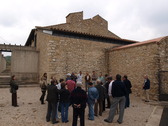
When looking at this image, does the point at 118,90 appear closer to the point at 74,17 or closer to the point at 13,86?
the point at 13,86

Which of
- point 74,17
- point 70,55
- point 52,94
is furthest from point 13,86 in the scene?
point 74,17

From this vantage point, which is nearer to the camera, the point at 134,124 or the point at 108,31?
the point at 134,124

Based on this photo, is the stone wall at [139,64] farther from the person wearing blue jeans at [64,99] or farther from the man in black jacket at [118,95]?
the person wearing blue jeans at [64,99]

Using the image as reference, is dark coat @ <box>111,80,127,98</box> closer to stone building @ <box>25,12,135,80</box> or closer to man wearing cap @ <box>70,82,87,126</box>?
man wearing cap @ <box>70,82,87,126</box>

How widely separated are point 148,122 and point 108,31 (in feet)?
56.1

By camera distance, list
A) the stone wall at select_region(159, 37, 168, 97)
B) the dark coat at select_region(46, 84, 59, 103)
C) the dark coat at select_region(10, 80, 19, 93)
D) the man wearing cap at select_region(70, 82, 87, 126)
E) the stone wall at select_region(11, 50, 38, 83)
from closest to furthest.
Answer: the man wearing cap at select_region(70, 82, 87, 126), the dark coat at select_region(46, 84, 59, 103), the dark coat at select_region(10, 80, 19, 93), the stone wall at select_region(159, 37, 168, 97), the stone wall at select_region(11, 50, 38, 83)

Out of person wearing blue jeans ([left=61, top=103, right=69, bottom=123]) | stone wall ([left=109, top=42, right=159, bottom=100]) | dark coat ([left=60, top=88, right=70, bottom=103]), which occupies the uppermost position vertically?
stone wall ([left=109, top=42, right=159, bottom=100])

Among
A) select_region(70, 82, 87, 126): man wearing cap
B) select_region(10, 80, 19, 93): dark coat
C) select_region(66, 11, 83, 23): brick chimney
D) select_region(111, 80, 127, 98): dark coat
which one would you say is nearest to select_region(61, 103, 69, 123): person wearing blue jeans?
select_region(70, 82, 87, 126): man wearing cap

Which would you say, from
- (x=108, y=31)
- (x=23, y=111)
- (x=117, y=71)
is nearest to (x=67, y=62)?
(x=117, y=71)

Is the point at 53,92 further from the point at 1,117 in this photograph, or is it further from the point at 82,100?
the point at 1,117

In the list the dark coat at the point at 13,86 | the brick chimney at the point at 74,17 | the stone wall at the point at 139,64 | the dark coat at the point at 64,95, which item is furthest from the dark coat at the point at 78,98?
the brick chimney at the point at 74,17

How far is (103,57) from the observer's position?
13.6 m

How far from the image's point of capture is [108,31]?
20297 mm

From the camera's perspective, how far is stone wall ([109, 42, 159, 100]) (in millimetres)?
8703
